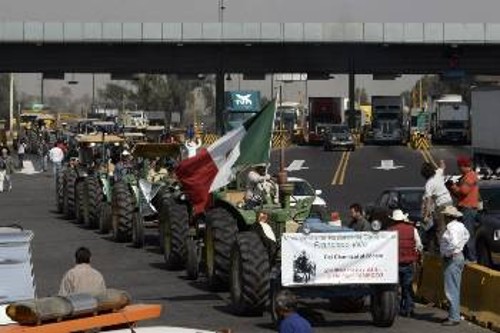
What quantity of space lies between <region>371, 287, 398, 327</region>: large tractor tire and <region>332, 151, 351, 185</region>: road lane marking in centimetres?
3235

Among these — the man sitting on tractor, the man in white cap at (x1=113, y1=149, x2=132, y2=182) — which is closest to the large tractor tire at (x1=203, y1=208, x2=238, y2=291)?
the man sitting on tractor

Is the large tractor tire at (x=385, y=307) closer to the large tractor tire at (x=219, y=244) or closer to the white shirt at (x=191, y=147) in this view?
the large tractor tire at (x=219, y=244)

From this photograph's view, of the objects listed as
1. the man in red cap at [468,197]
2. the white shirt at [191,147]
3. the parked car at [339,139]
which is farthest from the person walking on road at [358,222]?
the parked car at [339,139]

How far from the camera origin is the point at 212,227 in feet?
62.8

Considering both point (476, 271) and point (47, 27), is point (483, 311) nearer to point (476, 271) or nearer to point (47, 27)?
point (476, 271)

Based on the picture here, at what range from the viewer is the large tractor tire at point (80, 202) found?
105 feet

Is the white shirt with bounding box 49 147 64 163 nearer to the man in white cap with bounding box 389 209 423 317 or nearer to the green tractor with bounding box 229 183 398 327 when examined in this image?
the green tractor with bounding box 229 183 398 327

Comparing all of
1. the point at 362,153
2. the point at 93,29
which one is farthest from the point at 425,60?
the point at 93,29

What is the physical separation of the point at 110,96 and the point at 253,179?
175 metres

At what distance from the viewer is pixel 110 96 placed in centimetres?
19238

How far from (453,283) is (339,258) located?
1779 millimetres

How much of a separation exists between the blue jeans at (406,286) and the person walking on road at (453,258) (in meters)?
0.60

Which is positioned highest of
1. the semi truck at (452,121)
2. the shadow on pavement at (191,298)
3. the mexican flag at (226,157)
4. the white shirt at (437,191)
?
the semi truck at (452,121)

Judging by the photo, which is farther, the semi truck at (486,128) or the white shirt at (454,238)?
the semi truck at (486,128)
